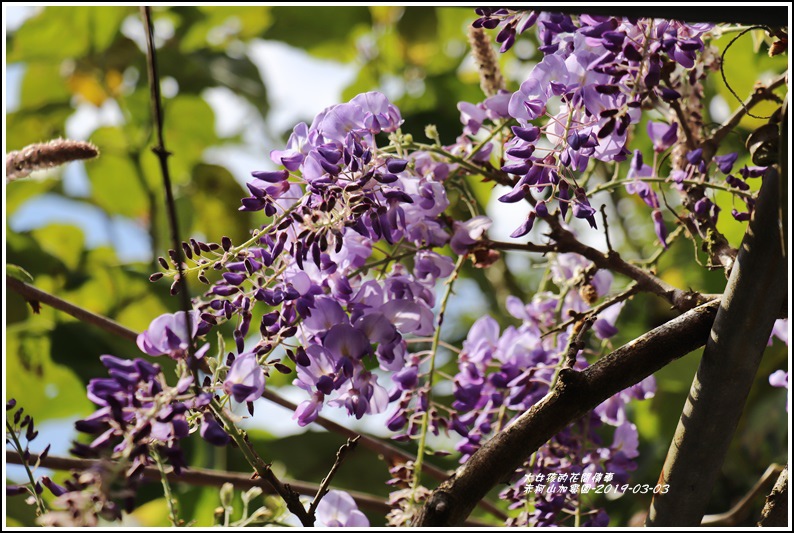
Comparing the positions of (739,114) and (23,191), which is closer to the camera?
(739,114)

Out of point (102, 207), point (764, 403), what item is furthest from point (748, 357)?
point (102, 207)

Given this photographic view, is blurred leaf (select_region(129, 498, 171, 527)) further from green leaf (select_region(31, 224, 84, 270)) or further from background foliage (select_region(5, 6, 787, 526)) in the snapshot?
green leaf (select_region(31, 224, 84, 270))

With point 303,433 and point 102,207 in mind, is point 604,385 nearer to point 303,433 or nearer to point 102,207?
point 303,433

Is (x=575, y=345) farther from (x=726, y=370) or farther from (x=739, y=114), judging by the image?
(x=739, y=114)

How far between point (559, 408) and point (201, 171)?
98 cm

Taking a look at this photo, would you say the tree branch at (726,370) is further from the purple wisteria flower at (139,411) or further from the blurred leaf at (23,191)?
the blurred leaf at (23,191)

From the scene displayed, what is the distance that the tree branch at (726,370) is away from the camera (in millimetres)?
388

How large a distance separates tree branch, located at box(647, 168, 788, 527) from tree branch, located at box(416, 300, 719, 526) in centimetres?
2

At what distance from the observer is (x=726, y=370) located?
15.9 inches

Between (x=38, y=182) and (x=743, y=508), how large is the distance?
1.19m

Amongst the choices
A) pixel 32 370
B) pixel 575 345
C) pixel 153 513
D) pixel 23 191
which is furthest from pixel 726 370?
pixel 23 191

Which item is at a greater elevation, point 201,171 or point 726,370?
point 201,171

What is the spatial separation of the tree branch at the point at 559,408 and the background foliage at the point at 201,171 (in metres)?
0.41

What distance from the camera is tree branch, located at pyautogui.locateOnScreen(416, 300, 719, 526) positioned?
349 mm
